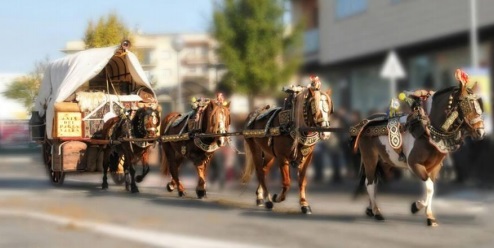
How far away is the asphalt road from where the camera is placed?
369 inches

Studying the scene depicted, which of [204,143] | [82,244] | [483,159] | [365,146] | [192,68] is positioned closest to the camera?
[82,244]

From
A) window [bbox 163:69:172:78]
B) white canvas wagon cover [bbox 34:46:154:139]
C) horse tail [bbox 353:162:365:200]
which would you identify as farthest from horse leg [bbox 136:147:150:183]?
window [bbox 163:69:172:78]

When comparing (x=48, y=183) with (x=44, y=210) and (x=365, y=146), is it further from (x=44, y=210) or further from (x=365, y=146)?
(x=365, y=146)

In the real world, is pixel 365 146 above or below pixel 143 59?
below

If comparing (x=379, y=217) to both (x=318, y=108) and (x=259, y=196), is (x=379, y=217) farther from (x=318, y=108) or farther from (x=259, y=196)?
(x=259, y=196)

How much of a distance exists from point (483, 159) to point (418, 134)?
705 centimetres

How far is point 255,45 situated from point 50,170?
715cm

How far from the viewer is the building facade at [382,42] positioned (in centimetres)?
2009

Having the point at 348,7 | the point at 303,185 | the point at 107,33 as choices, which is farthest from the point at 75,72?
the point at 348,7

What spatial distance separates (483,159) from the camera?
16.6m

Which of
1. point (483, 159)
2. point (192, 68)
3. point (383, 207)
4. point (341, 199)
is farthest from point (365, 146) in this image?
point (192, 68)

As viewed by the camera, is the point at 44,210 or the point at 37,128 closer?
the point at 44,210

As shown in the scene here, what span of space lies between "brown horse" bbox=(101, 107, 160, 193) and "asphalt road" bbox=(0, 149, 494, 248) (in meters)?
0.38

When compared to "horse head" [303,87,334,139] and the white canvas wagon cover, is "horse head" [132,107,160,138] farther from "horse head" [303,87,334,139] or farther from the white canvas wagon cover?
"horse head" [303,87,334,139]
